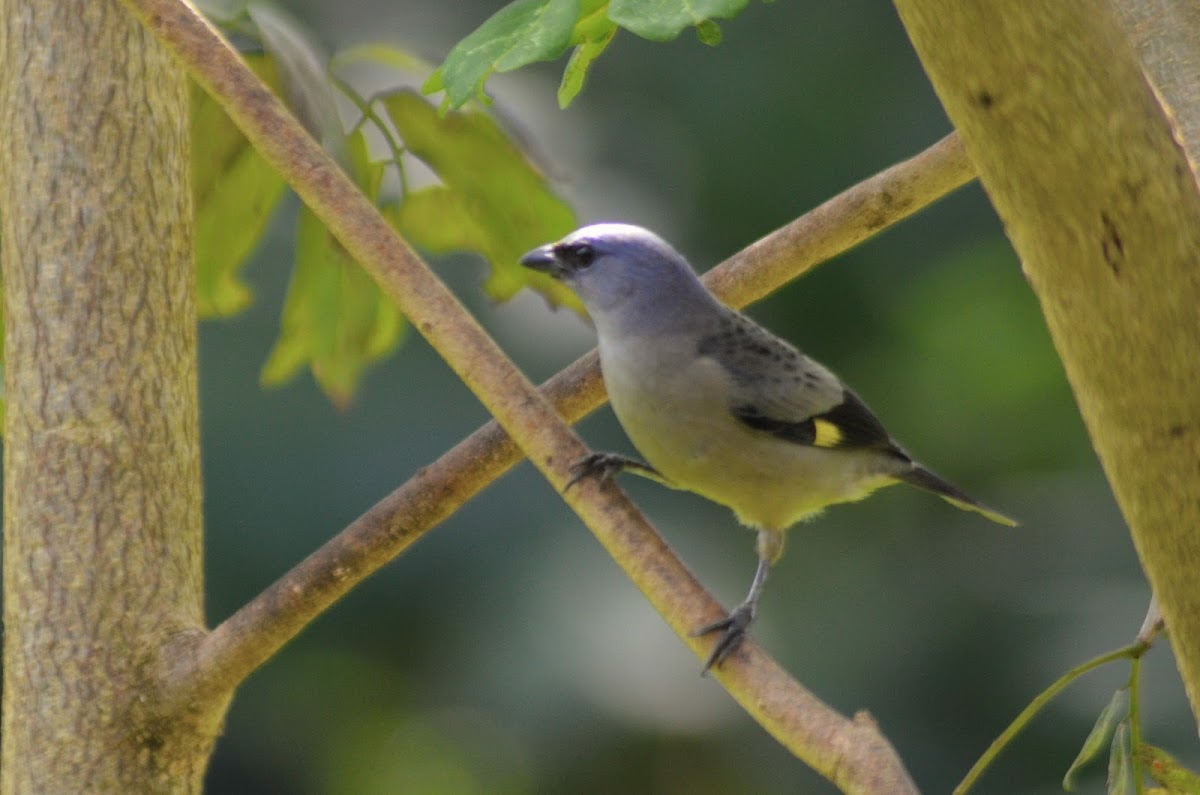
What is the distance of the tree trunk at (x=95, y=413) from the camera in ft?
8.00

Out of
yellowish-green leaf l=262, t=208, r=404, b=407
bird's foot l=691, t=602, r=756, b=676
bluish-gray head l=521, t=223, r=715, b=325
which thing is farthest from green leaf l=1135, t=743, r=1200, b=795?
yellowish-green leaf l=262, t=208, r=404, b=407

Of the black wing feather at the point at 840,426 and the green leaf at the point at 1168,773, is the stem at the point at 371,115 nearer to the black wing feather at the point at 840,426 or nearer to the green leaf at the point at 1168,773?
the black wing feather at the point at 840,426

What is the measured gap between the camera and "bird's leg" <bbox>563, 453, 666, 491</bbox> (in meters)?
2.39

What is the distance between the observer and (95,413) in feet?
8.20

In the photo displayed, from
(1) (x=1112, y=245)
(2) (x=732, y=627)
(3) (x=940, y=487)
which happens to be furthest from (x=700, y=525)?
(1) (x=1112, y=245)

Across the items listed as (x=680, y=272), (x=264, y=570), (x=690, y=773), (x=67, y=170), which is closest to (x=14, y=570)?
(x=67, y=170)

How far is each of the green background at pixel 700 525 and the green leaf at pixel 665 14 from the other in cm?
414

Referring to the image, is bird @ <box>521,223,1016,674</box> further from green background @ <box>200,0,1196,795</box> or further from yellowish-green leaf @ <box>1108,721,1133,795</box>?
green background @ <box>200,0,1196,795</box>


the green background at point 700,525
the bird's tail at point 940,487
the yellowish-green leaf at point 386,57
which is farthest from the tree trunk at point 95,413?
the green background at point 700,525

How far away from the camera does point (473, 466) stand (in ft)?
8.71

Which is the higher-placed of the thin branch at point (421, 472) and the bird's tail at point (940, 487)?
the thin branch at point (421, 472)

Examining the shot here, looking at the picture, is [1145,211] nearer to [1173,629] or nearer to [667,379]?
[1173,629]

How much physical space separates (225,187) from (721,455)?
1.19 meters

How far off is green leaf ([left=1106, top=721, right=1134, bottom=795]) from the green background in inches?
144
